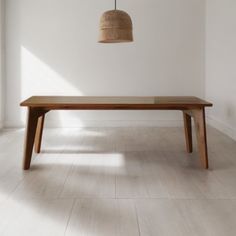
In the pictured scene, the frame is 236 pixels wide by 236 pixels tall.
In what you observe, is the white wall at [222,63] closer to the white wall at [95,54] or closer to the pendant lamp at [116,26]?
the white wall at [95,54]

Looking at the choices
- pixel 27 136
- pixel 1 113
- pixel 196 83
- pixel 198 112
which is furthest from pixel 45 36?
pixel 198 112

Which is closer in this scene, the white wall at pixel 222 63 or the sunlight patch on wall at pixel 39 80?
the white wall at pixel 222 63

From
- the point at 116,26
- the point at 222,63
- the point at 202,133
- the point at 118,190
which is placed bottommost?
the point at 118,190

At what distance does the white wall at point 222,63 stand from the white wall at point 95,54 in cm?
24

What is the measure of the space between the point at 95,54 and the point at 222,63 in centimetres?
178

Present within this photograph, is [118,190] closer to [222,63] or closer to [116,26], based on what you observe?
[116,26]

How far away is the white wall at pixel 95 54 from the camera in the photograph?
5.27 m

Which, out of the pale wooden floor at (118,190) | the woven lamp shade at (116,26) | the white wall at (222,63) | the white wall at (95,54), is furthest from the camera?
the white wall at (95,54)

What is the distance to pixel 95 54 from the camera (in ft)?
17.5

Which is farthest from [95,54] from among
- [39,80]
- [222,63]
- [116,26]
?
[116,26]

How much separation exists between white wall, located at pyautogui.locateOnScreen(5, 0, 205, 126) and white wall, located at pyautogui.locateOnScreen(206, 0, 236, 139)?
24 centimetres

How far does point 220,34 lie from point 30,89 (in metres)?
2.73

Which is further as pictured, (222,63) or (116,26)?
(222,63)

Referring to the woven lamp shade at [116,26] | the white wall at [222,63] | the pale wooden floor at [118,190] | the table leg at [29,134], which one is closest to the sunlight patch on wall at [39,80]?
the pale wooden floor at [118,190]
